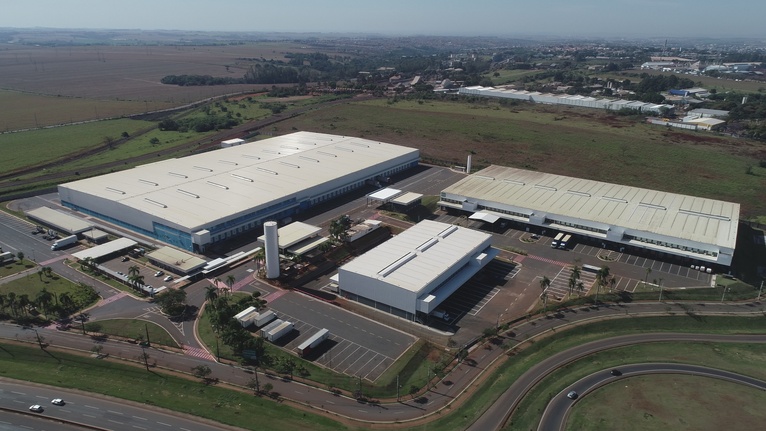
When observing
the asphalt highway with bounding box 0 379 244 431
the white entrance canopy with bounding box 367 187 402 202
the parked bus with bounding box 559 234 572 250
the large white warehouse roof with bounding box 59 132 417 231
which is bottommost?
the asphalt highway with bounding box 0 379 244 431

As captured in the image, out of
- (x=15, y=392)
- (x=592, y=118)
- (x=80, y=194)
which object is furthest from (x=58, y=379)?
(x=592, y=118)

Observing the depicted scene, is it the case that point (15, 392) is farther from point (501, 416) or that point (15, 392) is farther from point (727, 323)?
point (727, 323)

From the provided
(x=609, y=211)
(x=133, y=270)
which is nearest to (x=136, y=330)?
(x=133, y=270)

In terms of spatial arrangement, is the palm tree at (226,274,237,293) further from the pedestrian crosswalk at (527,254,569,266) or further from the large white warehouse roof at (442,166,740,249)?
the pedestrian crosswalk at (527,254,569,266)

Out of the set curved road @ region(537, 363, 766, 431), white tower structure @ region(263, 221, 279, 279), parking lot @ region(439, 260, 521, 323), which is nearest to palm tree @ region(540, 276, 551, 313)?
parking lot @ region(439, 260, 521, 323)

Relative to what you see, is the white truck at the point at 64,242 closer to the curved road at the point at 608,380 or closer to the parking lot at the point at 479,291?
the parking lot at the point at 479,291

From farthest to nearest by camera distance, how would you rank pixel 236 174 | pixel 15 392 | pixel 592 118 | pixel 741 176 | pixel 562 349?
pixel 592 118, pixel 741 176, pixel 236 174, pixel 562 349, pixel 15 392
